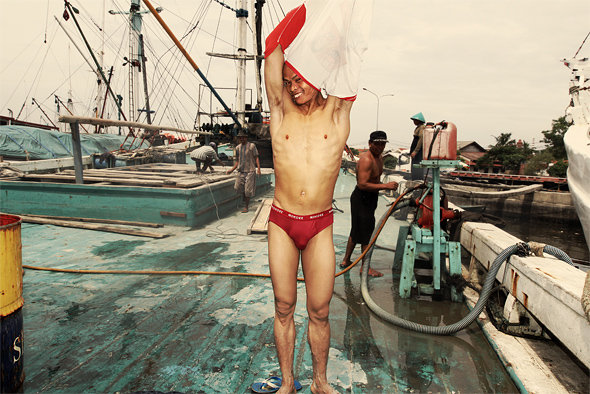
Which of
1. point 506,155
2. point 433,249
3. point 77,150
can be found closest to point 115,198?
point 77,150

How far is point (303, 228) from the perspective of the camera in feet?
7.51

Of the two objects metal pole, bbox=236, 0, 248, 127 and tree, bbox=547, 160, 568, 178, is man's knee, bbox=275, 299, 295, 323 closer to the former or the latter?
metal pole, bbox=236, 0, 248, 127

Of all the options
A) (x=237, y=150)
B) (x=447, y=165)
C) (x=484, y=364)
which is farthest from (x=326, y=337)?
(x=237, y=150)

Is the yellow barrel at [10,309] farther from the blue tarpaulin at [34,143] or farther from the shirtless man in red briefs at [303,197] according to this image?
the blue tarpaulin at [34,143]

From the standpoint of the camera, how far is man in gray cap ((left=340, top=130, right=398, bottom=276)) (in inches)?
194

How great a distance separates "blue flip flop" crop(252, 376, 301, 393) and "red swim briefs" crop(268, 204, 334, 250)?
39.4 inches

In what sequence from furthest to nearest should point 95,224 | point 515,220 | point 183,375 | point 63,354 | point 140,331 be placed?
point 515,220, point 95,224, point 140,331, point 63,354, point 183,375

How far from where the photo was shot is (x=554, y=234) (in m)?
20.1

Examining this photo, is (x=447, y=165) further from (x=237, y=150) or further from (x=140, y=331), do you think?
(x=237, y=150)

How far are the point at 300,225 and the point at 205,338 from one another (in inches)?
64.9

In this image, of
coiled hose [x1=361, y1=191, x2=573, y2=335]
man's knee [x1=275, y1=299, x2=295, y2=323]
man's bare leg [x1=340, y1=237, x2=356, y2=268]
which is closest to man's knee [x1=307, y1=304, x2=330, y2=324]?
man's knee [x1=275, y1=299, x2=295, y2=323]

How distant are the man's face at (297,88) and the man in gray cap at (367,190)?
8.79ft

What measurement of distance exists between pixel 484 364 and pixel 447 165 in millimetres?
1965

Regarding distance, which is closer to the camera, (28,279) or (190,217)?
(28,279)
